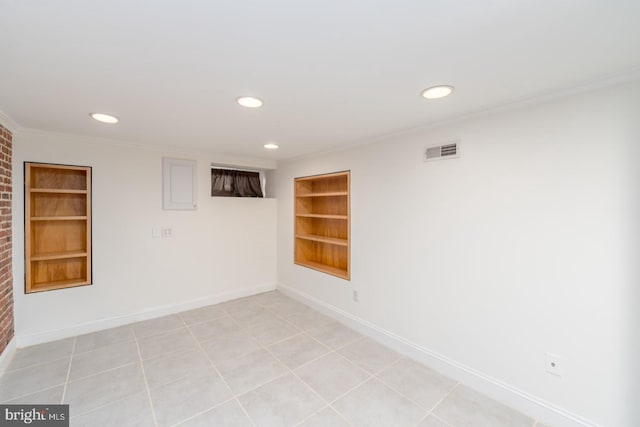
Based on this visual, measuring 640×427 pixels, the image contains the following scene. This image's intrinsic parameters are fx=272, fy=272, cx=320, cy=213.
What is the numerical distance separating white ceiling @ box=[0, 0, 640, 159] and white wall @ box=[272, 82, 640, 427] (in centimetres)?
28

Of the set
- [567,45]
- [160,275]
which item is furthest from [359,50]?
[160,275]

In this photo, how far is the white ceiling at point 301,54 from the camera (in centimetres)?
106

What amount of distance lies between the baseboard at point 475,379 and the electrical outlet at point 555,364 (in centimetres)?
23

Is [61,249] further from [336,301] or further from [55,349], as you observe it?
[336,301]

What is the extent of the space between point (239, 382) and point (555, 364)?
2.33 m

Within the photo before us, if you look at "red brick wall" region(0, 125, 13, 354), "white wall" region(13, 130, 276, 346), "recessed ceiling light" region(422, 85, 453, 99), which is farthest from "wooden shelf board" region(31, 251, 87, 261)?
"recessed ceiling light" region(422, 85, 453, 99)

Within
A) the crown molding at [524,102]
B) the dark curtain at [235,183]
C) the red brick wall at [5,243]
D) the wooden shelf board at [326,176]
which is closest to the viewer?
the crown molding at [524,102]

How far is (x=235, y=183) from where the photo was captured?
14.7 ft

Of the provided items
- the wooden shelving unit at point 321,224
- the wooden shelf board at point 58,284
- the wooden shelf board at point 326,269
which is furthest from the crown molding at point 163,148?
the wooden shelf board at point 326,269

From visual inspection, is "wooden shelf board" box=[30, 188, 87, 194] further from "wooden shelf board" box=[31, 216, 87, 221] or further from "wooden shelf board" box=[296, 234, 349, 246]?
"wooden shelf board" box=[296, 234, 349, 246]

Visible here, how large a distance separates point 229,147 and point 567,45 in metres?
3.23

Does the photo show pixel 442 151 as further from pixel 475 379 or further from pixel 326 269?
pixel 326 269

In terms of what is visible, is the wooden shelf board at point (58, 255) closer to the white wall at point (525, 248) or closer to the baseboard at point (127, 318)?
the baseboard at point (127, 318)

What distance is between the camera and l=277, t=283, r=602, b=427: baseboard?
182 centimetres
